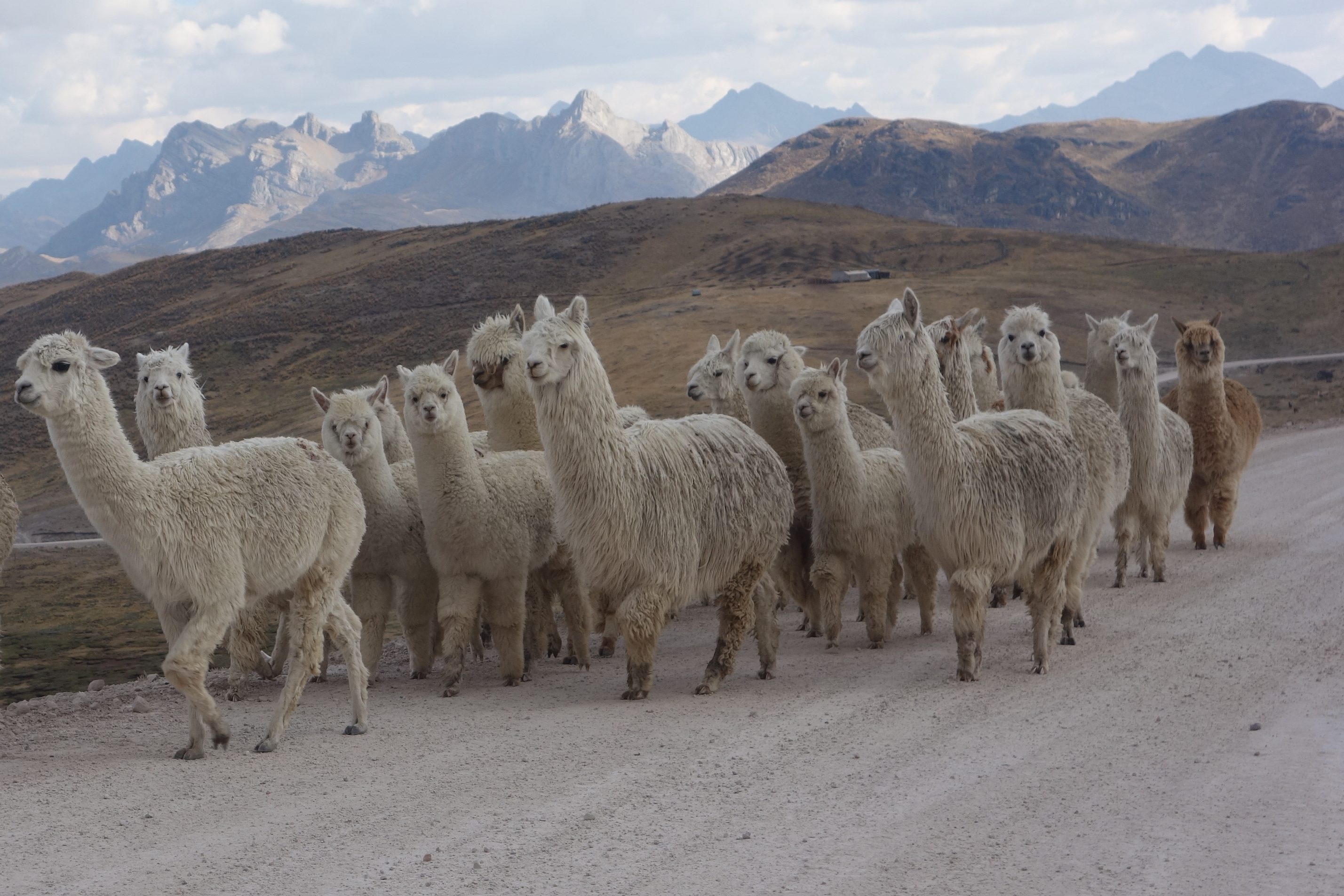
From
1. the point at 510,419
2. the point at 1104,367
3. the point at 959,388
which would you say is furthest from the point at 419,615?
the point at 1104,367

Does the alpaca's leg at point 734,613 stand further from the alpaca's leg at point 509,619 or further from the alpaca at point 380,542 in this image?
the alpaca at point 380,542

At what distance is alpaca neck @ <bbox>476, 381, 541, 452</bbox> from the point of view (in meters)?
9.93

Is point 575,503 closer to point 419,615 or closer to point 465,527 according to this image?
point 465,527

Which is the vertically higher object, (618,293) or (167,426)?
(618,293)

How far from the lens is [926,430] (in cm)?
774

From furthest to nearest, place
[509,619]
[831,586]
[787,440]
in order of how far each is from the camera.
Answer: [787,440] < [831,586] < [509,619]

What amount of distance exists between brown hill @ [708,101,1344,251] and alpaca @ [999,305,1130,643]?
8940 centimetres

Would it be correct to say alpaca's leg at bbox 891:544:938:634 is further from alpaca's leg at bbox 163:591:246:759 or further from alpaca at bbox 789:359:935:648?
alpaca's leg at bbox 163:591:246:759

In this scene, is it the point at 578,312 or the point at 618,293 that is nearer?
the point at 578,312

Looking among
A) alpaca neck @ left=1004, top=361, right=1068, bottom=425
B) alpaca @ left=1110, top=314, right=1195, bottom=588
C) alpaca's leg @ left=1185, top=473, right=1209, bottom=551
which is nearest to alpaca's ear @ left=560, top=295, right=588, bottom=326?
alpaca neck @ left=1004, top=361, right=1068, bottom=425

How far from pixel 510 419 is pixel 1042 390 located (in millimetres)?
4083

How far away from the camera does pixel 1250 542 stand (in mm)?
12289

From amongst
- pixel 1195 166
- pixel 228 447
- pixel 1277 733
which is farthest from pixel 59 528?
pixel 1195 166

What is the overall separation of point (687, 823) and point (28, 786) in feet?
11.0
